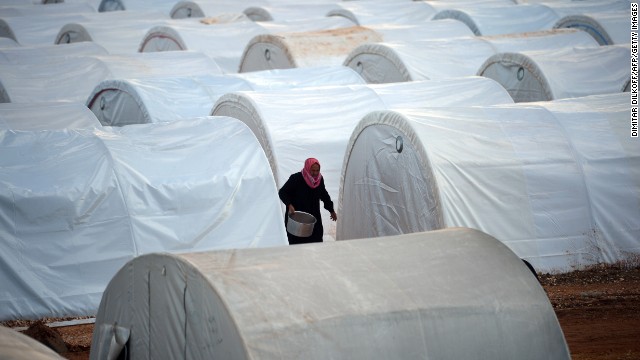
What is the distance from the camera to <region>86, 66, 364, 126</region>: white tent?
17000mm

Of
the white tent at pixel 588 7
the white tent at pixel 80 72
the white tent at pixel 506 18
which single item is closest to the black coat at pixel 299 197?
the white tent at pixel 80 72

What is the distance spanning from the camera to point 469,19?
2516cm

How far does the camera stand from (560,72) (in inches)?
707

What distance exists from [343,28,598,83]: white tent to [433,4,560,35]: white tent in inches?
128

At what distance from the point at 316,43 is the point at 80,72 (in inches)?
188

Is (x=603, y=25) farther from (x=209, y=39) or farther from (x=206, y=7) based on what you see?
(x=206, y=7)

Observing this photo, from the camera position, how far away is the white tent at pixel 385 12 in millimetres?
27203

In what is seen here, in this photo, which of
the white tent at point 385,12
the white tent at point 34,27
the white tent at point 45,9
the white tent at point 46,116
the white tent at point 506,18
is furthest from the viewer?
the white tent at point 45,9

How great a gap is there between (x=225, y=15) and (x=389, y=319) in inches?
865

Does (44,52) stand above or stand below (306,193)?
below

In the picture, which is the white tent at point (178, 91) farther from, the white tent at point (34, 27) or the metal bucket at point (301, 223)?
the white tent at point (34, 27)

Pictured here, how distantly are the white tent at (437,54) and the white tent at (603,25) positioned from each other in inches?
43.9

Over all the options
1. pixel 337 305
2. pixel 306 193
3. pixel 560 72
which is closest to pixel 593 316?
pixel 306 193

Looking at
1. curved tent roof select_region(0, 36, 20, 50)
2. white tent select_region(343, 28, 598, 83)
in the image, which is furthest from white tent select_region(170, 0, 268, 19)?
white tent select_region(343, 28, 598, 83)
